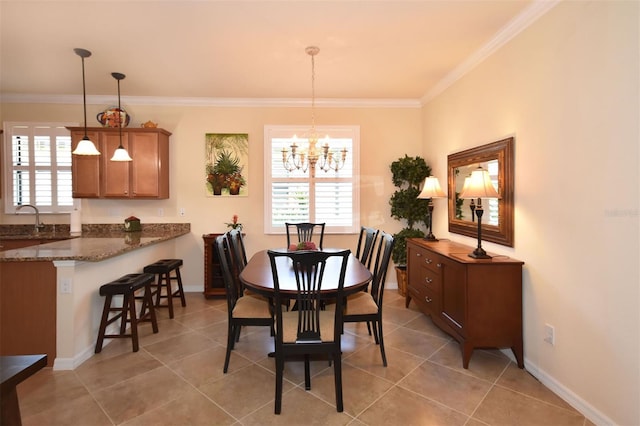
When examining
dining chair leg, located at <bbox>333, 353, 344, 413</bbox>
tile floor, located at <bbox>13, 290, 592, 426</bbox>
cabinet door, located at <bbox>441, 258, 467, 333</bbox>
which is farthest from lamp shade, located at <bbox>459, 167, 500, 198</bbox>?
dining chair leg, located at <bbox>333, 353, 344, 413</bbox>

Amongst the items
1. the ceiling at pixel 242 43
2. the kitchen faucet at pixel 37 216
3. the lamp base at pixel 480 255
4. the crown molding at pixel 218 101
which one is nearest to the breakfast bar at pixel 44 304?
the ceiling at pixel 242 43

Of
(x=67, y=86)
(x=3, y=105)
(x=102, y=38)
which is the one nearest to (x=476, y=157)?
(x=102, y=38)

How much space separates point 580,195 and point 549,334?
105 cm

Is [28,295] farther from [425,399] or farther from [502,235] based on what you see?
[502,235]

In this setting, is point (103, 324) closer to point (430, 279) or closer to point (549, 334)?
point (430, 279)

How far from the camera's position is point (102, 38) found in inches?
112

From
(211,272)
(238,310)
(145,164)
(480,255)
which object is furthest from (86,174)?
(480,255)

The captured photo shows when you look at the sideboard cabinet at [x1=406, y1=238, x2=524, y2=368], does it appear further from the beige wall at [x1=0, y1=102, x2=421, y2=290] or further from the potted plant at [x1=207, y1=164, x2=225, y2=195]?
the potted plant at [x1=207, y1=164, x2=225, y2=195]

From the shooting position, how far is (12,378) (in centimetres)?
96

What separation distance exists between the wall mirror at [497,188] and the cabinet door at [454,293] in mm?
518

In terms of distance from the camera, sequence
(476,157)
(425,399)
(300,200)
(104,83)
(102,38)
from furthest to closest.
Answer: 1. (300,200)
2. (104,83)
3. (476,157)
4. (102,38)
5. (425,399)

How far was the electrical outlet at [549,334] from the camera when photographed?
88.1 inches

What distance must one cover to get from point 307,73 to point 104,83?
2.68 meters

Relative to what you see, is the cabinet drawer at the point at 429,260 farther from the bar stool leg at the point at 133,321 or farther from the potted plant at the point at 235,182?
the bar stool leg at the point at 133,321
